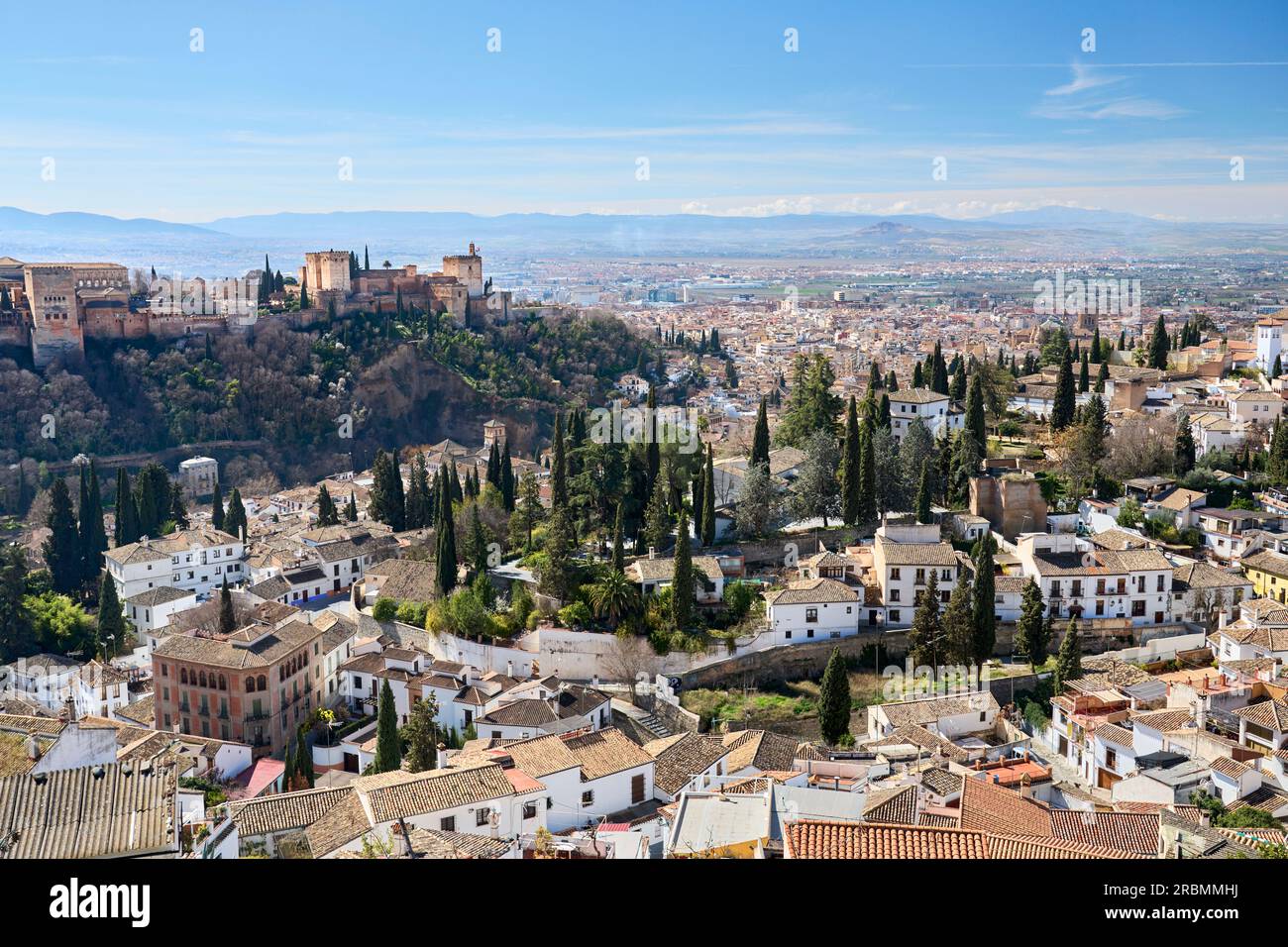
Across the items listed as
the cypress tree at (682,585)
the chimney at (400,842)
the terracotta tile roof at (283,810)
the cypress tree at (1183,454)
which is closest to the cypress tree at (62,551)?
the cypress tree at (682,585)

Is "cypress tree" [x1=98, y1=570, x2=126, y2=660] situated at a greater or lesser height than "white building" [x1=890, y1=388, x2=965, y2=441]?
lesser

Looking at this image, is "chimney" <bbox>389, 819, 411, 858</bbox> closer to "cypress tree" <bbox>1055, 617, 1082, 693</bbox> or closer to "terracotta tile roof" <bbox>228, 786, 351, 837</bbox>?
"terracotta tile roof" <bbox>228, 786, 351, 837</bbox>

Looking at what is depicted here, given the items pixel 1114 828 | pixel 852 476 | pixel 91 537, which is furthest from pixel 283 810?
pixel 91 537

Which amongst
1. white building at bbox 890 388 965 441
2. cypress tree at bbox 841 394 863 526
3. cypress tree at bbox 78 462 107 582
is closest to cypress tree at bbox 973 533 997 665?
cypress tree at bbox 841 394 863 526

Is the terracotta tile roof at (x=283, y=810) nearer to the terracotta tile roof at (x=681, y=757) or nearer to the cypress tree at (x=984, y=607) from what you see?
the terracotta tile roof at (x=681, y=757)

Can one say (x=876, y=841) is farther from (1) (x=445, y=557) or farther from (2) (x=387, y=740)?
(1) (x=445, y=557)
